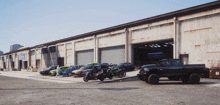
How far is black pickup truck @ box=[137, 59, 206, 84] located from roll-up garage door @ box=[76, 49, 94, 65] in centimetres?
A: 2347

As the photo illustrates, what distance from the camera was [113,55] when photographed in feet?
99.0

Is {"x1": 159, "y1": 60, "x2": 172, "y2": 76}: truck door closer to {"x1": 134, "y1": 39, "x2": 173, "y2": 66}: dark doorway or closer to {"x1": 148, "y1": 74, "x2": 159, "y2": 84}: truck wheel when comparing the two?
{"x1": 148, "y1": 74, "x2": 159, "y2": 84}: truck wheel

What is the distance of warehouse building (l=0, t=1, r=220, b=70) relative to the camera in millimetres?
18578

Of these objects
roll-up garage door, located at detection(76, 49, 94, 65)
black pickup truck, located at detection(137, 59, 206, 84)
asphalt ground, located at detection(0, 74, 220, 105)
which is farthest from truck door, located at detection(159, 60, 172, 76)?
roll-up garage door, located at detection(76, 49, 94, 65)

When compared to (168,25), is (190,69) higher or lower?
lower

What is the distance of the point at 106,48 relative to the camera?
3159cm

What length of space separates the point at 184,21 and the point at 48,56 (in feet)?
131

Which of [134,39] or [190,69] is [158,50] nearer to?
[134,39]

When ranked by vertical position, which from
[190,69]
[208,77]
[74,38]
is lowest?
[208,77]

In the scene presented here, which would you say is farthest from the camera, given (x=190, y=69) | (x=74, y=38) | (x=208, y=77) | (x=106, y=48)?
(x=74, y=38)

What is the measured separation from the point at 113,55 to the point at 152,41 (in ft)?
28.5

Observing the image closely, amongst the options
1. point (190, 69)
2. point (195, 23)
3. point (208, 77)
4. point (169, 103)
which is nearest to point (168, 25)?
point (195, 23)

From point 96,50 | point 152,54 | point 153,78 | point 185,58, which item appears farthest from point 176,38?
point 96,50

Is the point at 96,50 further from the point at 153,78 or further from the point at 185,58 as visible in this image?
the point at 153,78
